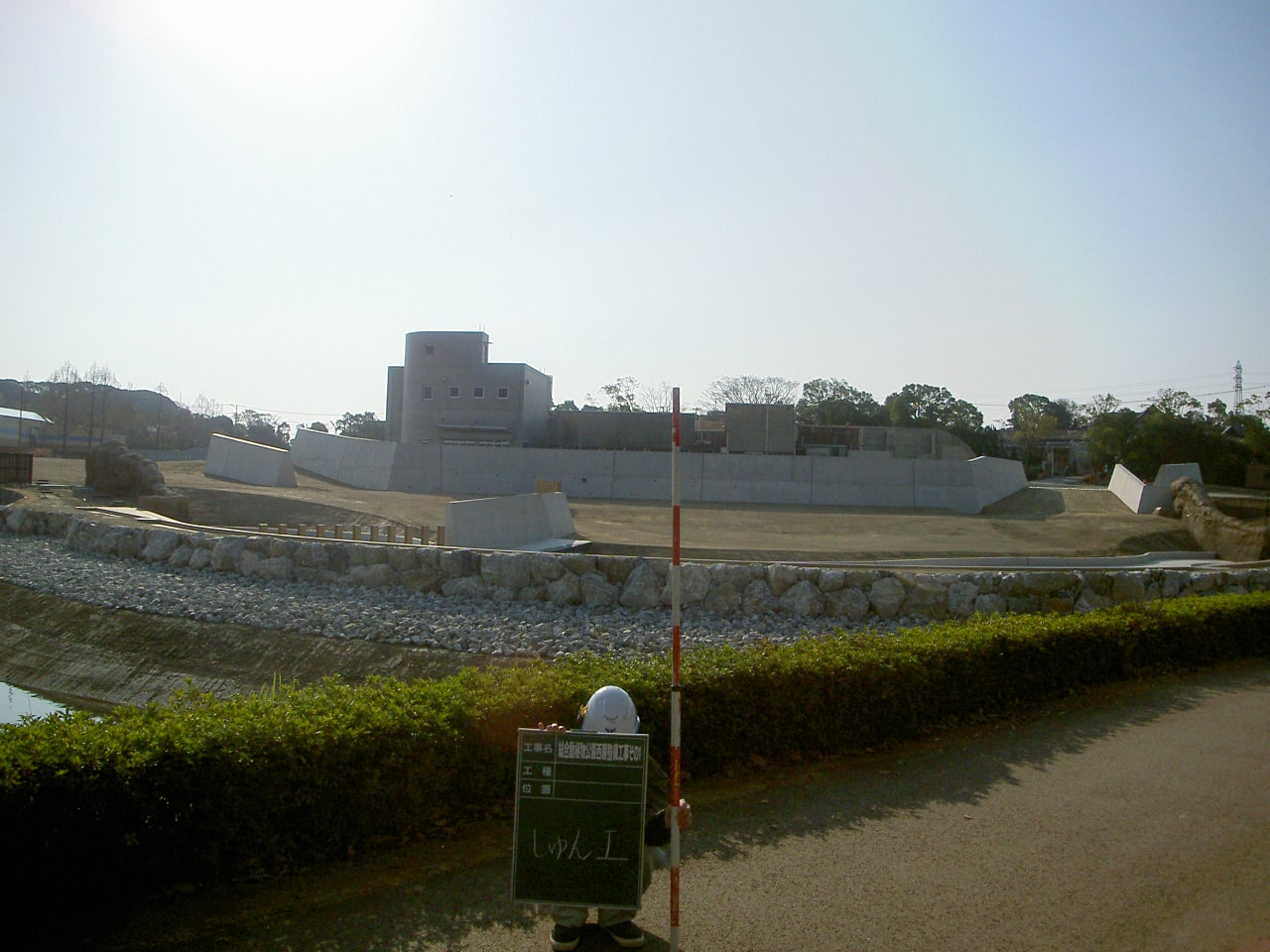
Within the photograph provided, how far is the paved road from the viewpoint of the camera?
461 cm

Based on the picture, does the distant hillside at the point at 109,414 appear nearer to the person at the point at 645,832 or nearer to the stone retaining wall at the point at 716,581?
the stone retaining wall at the point at 716,581

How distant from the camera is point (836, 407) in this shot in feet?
290

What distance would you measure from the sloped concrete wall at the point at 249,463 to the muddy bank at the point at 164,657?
22.5 metres

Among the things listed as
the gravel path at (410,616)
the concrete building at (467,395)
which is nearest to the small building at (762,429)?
the concrete building at (467,395)

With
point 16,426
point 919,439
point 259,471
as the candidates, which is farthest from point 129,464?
point 919,439

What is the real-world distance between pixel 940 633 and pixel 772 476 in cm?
3681

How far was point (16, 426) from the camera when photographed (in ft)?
189

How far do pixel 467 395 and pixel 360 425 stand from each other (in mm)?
56113

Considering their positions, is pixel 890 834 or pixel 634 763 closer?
pixel 634 763

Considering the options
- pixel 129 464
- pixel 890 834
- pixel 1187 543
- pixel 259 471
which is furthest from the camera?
pixel 259 471

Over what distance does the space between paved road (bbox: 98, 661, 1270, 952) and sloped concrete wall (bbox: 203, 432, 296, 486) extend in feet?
118

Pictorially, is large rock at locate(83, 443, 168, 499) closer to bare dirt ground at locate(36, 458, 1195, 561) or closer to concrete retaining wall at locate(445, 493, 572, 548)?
bare dirt ground at locate(36, 458, 1195, 561)

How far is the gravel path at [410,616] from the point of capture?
46.3ft

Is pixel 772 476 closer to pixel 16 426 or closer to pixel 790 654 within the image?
pixel 790 654
